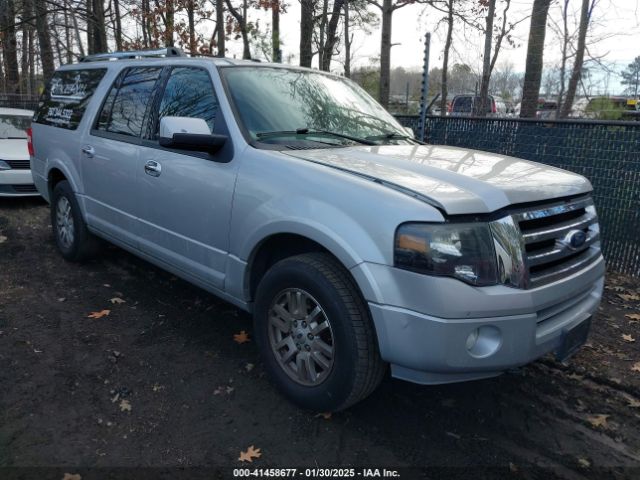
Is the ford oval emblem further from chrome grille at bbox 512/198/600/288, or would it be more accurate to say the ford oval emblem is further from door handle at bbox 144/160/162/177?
door handle at bbox 144/160/162/177

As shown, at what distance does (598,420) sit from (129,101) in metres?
4.12

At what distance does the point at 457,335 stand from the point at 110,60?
4.33 meters

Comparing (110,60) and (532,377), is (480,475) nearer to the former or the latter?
(532,377)

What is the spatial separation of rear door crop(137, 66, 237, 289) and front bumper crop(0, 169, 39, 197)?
4.94m

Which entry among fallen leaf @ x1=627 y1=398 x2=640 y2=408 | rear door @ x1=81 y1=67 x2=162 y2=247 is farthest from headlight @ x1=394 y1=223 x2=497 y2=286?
rear door @ x1=81 y1=67 x2=162 y2=247

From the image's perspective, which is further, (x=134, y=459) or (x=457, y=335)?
(x=134, y=459)

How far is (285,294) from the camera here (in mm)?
3033

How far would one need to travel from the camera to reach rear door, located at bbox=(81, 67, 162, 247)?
4211mm

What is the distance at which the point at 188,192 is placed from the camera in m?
3.61

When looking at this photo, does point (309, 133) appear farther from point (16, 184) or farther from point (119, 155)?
point (16, 184)

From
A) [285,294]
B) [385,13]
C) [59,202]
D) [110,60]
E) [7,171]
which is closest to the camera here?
[285,294]

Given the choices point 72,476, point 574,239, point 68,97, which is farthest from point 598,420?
point 68,97

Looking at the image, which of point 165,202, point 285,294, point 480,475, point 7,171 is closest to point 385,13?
point 7,171

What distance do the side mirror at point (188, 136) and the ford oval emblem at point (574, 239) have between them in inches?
81.4
